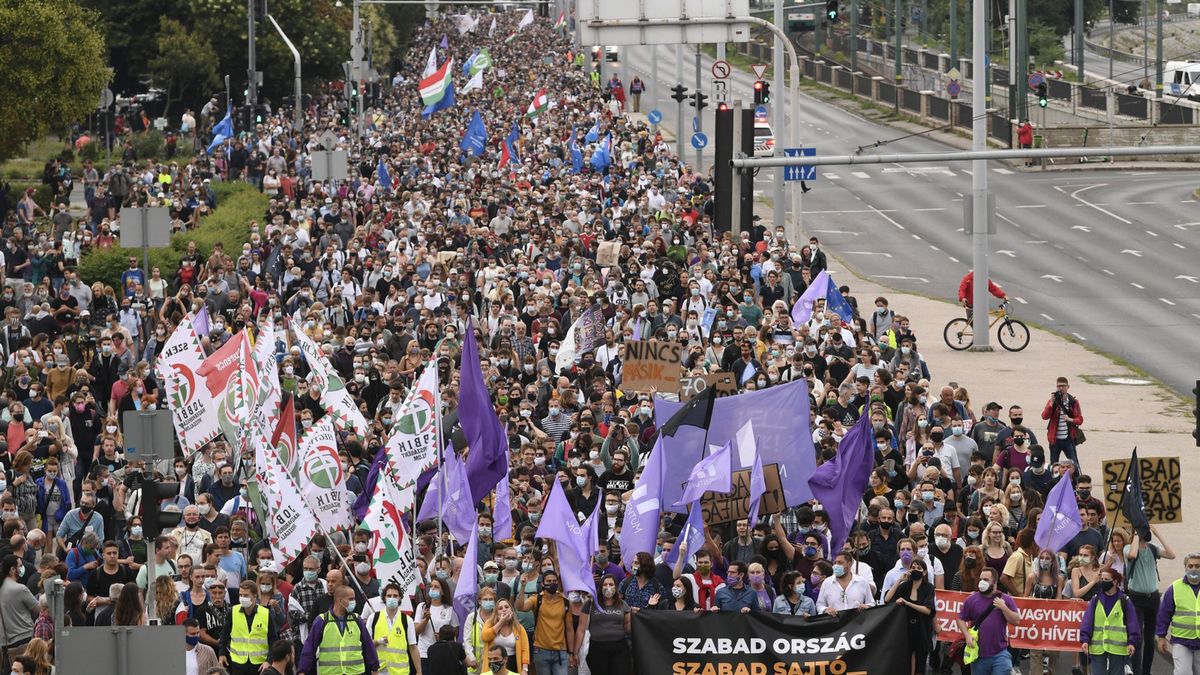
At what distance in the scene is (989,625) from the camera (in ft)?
57.0

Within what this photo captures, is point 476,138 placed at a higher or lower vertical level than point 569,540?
higher

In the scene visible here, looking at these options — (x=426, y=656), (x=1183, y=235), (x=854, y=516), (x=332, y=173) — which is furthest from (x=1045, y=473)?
(x=1183, y=235)

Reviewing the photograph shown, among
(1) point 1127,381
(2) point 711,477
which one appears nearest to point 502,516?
(2) point 711,477

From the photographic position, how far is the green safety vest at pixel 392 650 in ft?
55.8

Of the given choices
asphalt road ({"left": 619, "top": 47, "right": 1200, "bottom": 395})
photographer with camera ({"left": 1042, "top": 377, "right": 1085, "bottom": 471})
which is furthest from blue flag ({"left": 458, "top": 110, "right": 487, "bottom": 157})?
photographer with camera ({"left": 1042, "top": 377, "right": 1085, "bottom": 471})

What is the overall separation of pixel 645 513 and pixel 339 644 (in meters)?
3.08

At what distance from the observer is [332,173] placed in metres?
43.1

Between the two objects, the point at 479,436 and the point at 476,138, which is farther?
the point at 476,138

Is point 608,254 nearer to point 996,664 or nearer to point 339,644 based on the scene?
point 996,664

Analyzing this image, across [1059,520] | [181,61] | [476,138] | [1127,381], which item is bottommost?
[1127,381]

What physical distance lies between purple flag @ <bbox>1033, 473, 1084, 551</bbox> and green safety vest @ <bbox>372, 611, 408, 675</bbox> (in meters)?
5.55

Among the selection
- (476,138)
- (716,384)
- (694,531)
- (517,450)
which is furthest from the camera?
(476,138)

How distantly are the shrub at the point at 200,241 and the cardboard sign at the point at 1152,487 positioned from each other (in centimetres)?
1853

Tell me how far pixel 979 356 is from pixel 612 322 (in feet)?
30.0
